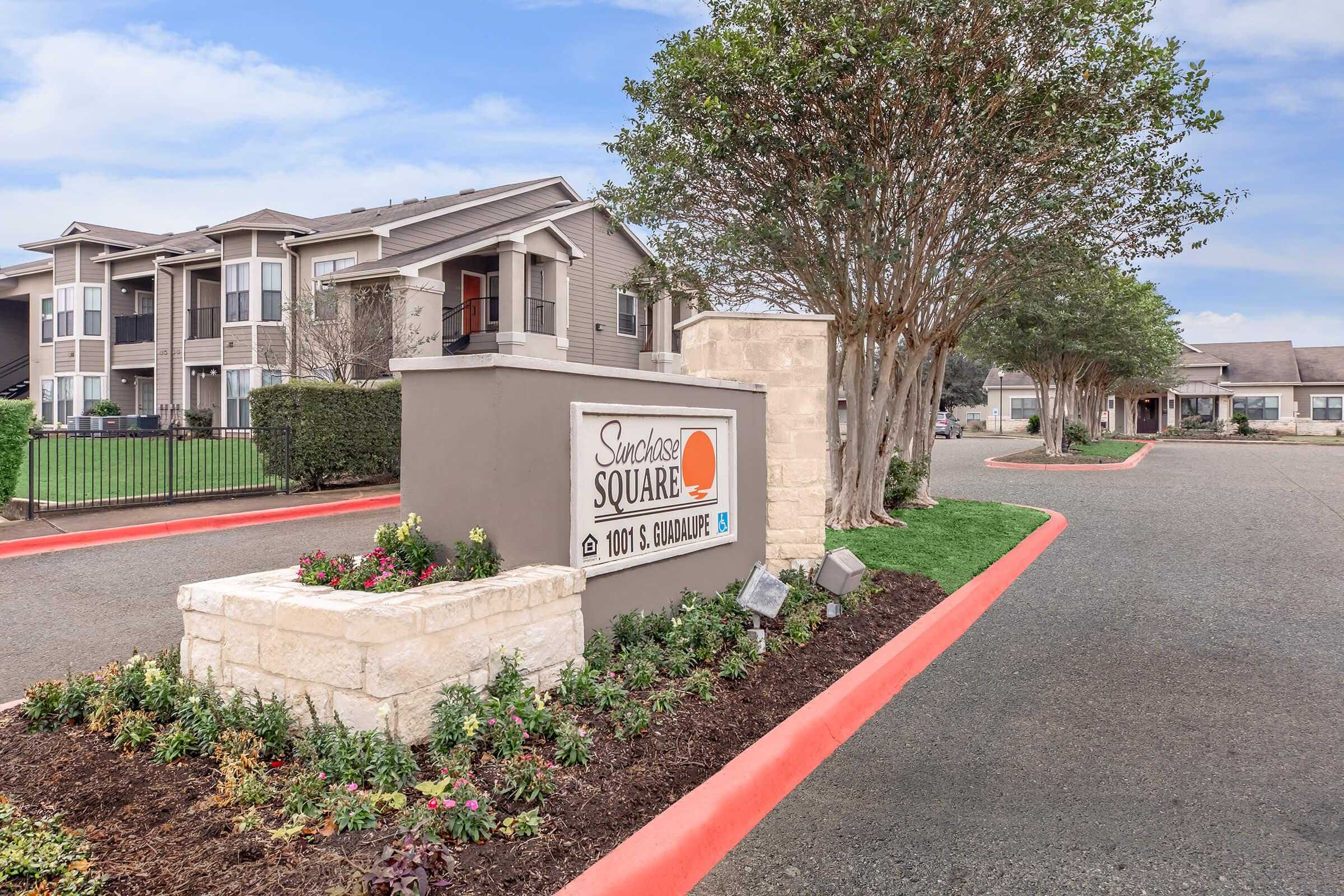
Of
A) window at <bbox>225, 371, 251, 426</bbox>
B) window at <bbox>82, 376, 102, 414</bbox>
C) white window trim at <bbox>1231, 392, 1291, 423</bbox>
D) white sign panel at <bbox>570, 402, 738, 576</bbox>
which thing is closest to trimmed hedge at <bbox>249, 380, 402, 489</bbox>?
white sign panel at <bbox>570, 402, 738, 576</bbox>

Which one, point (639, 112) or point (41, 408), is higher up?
point (639, 112)

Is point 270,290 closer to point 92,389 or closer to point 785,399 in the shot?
point 92,389

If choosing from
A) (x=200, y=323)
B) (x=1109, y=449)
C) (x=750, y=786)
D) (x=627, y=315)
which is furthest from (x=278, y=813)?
(x=1109, y=449)

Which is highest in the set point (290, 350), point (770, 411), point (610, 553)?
point (290, 350)

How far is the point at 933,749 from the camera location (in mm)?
4641

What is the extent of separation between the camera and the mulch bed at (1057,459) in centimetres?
2627

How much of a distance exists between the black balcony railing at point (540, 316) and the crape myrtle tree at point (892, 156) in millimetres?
12944

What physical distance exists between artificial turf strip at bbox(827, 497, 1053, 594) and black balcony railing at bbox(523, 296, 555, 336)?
49.4ft

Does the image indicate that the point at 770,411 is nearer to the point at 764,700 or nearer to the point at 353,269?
the point at 764,700

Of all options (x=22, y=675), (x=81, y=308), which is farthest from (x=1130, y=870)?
(x=81, y=308)

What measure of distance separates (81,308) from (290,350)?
14751 mm

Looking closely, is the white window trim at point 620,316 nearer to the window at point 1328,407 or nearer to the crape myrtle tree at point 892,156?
the crape myrtle tree at point 892,156

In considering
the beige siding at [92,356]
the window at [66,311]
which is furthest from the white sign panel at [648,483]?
the window at [66,311]

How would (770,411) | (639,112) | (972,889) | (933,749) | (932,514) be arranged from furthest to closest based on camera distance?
1. (932,514)
2. (639,112)
3. (770,411)
4. (933,749)
5. (972,889)
